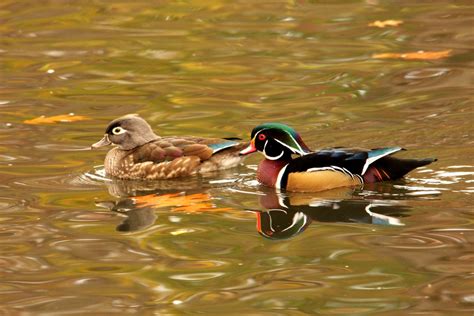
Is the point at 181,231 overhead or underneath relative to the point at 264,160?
underneath

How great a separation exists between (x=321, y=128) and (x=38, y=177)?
289 cm

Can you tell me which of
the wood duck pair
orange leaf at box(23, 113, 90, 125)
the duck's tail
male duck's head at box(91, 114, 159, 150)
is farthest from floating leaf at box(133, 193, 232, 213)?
orange leaf at box(23, 113, 90, 125)

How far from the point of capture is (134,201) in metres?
9.93

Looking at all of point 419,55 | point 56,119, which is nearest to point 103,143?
point 56,119

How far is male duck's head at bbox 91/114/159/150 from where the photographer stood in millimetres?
11266

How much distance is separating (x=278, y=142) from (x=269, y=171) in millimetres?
257

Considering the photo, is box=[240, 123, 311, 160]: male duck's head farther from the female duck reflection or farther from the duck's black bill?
the duck's black bill

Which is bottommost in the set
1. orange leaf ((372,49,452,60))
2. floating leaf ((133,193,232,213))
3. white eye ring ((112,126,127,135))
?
floating leaf ((133,193,232,213))

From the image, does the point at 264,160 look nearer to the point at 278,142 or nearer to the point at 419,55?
the point at 278,142

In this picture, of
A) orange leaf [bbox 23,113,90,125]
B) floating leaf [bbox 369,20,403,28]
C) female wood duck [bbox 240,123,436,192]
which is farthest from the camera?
floating leaf [bbox 369,20,403,28]

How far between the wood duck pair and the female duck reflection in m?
0.15

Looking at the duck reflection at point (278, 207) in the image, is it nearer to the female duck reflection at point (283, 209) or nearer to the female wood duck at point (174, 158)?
the female duck reflection at point (283, 209)

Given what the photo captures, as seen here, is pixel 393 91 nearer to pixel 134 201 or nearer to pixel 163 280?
pixel 134 201

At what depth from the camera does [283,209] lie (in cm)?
936
